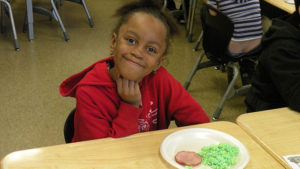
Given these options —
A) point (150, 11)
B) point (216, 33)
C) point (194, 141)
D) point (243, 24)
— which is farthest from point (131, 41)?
point (243, 24)

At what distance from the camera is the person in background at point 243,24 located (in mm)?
2342

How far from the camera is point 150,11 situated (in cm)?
112

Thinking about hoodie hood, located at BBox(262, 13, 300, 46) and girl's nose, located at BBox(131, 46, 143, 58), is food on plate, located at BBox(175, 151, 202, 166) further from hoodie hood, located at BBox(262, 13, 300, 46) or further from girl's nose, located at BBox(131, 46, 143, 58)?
hoodie hood, located at BBox(262, 13, 300, 46)

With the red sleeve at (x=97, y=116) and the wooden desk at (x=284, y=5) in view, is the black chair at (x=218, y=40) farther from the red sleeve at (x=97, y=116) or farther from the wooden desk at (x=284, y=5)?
the red sleeve at (x=97, y=116)

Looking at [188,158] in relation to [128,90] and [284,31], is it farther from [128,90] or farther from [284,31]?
[284,31]

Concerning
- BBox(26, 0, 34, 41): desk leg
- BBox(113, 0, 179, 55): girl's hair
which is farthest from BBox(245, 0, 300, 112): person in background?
BBox(26, 0, 34, 41): desk leg

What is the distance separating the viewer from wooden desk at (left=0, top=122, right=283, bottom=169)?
88 centimetres

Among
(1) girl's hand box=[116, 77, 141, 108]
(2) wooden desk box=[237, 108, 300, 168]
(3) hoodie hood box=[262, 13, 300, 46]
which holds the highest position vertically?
(3) hoodie hood box=[262, 13, 300, 46]

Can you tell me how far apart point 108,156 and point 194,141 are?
0.27 meters

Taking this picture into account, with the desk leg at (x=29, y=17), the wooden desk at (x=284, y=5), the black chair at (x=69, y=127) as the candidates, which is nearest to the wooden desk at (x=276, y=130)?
the black chair at (x=69, y=127)

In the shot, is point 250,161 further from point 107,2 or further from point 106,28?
point 107,2

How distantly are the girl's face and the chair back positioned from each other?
3.76ft

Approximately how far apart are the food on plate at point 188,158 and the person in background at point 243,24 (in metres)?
1.53

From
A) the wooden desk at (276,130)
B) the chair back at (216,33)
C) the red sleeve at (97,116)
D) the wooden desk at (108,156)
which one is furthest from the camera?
the chair back at (216,33)
